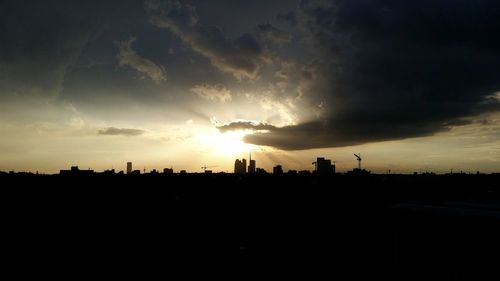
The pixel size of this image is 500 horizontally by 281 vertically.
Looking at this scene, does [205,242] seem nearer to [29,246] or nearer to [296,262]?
[296,262]

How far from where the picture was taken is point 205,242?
102 feet

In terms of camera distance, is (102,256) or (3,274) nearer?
(3,274)

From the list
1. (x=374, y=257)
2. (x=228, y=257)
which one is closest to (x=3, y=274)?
(x=228, y=257)

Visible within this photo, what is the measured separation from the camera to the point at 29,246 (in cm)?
2919

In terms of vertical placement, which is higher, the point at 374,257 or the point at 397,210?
the point at 397,210

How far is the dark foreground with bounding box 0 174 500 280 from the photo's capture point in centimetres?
924

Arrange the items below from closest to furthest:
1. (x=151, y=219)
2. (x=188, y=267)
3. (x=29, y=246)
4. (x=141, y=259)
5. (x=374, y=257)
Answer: (x=374, y=257), (x=188, y=267), (x=141, y=259), (x=29, y=246), (x=151, y=219)

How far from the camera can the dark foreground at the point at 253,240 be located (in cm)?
924

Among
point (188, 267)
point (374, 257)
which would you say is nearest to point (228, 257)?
point (188, 267)

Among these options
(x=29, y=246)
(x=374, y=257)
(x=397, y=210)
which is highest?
(x=397, y=210)

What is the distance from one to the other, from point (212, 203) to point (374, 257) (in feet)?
160

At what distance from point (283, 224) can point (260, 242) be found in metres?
8.57

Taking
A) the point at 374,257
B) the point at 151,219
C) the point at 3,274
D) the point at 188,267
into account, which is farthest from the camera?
the point at 151,219

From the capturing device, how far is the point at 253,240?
101 ft
